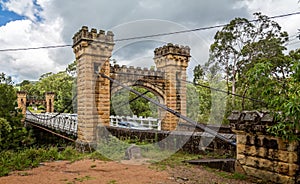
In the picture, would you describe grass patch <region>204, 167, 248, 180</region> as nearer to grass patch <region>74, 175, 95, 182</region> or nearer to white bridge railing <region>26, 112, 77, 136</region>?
grass patch <region>74, 175, 95, 182</region>

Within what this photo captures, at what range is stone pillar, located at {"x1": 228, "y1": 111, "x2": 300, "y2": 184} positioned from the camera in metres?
2.99

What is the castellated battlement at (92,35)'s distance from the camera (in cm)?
825

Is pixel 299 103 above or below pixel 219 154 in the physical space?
above

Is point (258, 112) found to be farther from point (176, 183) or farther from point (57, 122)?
point (57, 122)

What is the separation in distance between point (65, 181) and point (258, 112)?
2.74 metres

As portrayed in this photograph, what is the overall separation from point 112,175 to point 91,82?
14.8 feet

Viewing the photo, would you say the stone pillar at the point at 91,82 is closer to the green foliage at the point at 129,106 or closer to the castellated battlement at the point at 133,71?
the castellated battlement at the point at 133,71

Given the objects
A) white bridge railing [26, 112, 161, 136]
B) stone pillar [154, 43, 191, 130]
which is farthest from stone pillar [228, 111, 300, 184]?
stone pillar [154, 43, 191, 130]

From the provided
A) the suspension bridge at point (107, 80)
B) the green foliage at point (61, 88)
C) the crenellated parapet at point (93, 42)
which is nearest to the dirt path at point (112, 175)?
the suspension bridge at point (107, 80)

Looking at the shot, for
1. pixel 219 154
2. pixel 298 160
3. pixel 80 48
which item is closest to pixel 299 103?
pixel 298 160

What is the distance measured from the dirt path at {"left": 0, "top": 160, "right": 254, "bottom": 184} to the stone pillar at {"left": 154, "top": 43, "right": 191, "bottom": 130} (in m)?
5.61

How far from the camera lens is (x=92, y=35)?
8.35 metres

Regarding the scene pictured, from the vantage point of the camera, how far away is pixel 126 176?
4078 mm

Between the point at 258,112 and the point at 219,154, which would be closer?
the point at 258,112
